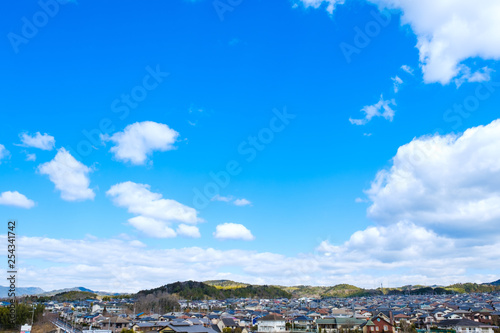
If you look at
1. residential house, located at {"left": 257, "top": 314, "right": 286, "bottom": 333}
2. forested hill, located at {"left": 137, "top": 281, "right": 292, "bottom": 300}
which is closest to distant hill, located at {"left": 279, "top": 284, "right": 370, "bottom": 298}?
forested hill, located at {"left": 137, "top": 281, "right": 292, "bottom": 300}

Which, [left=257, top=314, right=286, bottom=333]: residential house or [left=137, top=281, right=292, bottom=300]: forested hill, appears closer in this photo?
[left=257, top=314, right=286, bottom=333]: residential house

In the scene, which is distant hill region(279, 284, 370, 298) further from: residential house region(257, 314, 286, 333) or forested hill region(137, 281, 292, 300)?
residential house region(257, 314, 286, 333)

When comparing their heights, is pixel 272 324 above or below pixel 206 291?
below

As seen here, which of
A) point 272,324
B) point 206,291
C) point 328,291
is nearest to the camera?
point 272,324

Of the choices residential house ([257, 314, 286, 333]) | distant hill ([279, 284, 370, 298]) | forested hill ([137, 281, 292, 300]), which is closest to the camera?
residential house ([257, 314, 286, 333])

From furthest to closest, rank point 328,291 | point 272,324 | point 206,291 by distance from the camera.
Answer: point 328,291 < point 206,291 < point 272,324

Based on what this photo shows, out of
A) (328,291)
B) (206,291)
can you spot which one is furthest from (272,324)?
(328,291)

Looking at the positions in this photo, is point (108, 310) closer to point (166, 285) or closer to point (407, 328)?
point (166, 285)

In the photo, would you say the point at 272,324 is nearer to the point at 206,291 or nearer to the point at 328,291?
the point at 206,291

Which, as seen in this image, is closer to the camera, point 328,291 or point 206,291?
point 206,291
